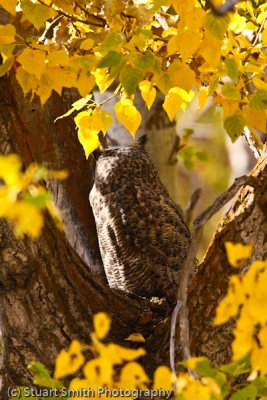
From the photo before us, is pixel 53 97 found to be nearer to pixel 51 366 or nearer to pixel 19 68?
pixel 19 68

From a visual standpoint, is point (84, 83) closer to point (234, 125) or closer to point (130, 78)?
point (130, 78)

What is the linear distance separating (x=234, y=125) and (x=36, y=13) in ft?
2.19

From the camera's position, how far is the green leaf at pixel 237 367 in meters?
1.95

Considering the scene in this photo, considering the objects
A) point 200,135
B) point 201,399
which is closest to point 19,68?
point 201,399

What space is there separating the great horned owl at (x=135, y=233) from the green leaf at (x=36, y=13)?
81 cm

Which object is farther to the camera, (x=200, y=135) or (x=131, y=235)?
(x=200, y=135)

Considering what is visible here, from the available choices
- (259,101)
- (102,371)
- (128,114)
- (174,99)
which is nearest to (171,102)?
(174,99)

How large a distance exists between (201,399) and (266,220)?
100cm

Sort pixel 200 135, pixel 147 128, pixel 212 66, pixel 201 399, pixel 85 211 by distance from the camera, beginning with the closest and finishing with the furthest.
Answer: pixel 201 399
pixel 212 66
pixel 85 211
pixel 147 128
pixel 200 135

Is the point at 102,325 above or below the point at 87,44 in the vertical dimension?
below

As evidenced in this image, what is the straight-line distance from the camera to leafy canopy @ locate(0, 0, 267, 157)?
250cm

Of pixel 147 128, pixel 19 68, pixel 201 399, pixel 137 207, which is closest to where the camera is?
pixel 201 399

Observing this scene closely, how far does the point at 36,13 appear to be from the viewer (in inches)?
103

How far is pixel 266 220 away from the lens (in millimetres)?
2629
